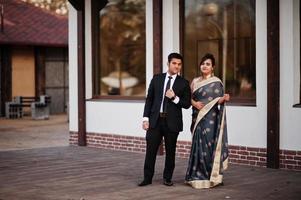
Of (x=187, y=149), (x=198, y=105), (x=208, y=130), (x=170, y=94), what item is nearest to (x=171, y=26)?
(x=187, y=149)

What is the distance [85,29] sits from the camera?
45.2 ft

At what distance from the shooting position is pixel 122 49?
43.8ft

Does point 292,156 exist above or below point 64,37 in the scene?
below

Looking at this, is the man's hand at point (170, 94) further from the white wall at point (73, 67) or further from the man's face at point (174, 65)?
the white wall at point (73, 67)

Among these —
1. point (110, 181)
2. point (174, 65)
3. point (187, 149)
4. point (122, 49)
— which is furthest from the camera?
point (122, 49)

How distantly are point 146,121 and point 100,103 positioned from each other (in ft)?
16.4

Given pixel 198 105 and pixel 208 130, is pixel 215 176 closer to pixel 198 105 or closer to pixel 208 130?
pixel 208 130

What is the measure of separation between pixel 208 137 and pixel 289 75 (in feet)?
7.02

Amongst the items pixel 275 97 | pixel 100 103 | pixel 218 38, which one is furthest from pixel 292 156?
pixel 100 103

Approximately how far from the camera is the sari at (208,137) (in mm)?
8586

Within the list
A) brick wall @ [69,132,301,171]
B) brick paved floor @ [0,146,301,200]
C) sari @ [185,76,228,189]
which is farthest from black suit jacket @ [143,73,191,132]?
brick wall @ [69,132,301,171]

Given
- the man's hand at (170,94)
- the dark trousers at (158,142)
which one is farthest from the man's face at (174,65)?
the dark trousers at (158,142)

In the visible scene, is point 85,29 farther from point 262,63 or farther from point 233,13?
point 262,63

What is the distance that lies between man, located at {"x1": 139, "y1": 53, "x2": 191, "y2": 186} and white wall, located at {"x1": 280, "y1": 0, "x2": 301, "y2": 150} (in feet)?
7.20
